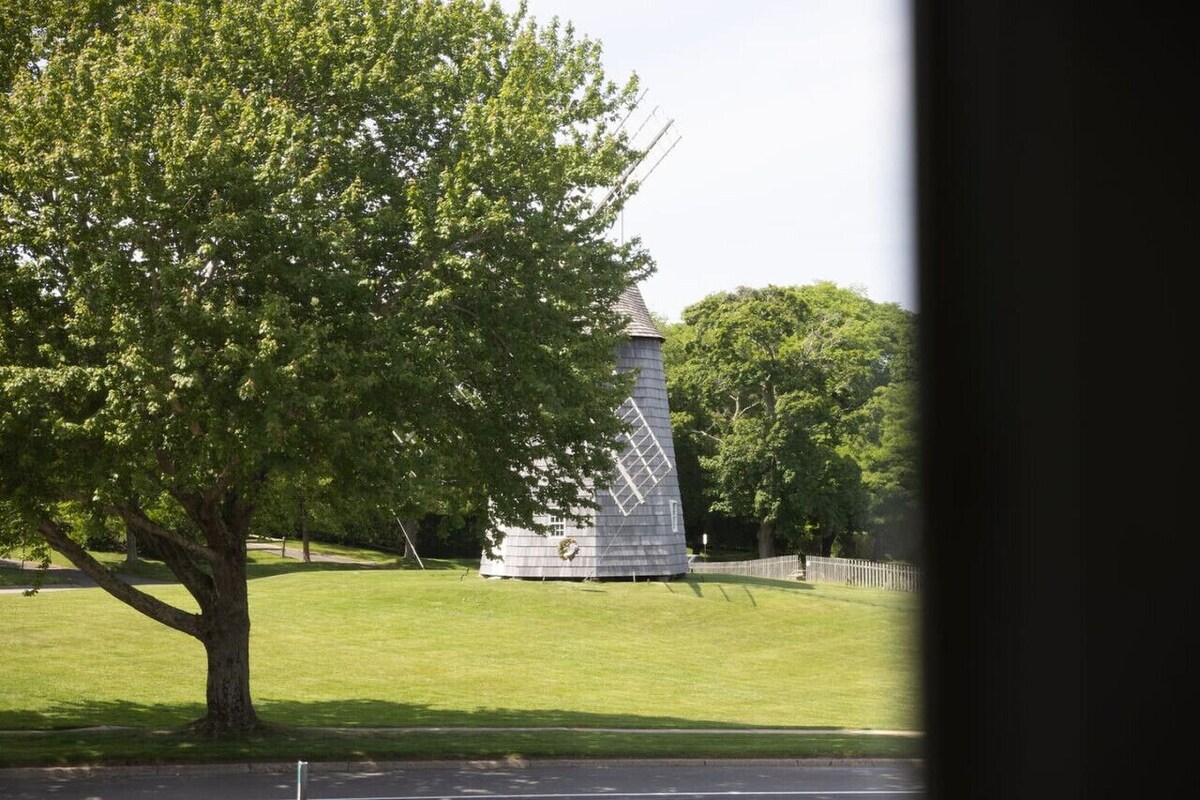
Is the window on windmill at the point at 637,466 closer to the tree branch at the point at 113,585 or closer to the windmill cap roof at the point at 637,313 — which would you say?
the windmill cap roof at the point at 637,313

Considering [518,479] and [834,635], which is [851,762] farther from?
[834,635]

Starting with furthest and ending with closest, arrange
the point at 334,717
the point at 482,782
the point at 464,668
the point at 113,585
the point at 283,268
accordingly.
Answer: the point at 464,668 < the point at 334,717 < the point at 113,585 < the point at 482,782 < the point at 283,268

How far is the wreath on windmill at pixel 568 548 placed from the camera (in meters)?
44.1

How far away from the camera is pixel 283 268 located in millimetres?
14836

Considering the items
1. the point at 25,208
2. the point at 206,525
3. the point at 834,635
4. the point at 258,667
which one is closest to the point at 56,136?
the point at 25,208

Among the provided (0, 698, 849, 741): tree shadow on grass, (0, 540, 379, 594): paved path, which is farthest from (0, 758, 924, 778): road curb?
(0, 540, 379, 594): paved path

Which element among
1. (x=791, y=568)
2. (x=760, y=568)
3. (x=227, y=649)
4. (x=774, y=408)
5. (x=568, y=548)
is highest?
(x=774, y=408)

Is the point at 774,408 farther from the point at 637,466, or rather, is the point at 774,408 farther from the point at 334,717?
the point at 334,717

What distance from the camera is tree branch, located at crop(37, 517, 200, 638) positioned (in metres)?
17.8

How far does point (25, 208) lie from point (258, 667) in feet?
54.1

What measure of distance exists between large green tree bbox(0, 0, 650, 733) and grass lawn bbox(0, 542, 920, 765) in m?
3.33

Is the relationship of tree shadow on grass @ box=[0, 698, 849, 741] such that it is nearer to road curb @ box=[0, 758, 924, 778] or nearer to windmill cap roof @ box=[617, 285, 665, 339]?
road curb @ box=[0, 758, 924, 778]

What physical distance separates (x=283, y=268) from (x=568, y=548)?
3040 cm

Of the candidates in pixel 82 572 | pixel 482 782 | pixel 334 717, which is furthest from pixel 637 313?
pixel 482 782
